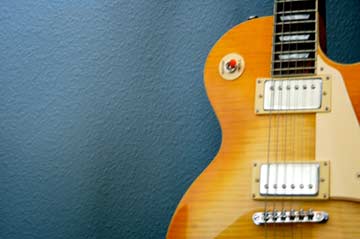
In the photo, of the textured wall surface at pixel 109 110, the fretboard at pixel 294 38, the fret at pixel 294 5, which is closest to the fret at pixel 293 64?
the fretboard at pixel 294 38

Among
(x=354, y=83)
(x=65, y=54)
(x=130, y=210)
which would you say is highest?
(x=65, y=54)

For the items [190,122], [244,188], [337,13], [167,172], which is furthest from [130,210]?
[337,13]

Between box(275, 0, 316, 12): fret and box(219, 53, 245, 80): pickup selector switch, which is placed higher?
box(275, 0, 316, 12): fret

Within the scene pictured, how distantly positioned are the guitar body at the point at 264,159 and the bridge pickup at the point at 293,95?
11mm

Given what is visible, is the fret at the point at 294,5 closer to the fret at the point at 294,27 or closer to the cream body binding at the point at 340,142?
the fret at the point at 294,27

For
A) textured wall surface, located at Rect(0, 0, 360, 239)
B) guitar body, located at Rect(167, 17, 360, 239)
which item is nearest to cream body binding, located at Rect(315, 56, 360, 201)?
guitar body, located at Rect(167, 17, 360, 239)

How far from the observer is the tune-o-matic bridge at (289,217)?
0.93 m

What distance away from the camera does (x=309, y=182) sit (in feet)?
3.16

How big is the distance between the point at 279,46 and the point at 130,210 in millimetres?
511

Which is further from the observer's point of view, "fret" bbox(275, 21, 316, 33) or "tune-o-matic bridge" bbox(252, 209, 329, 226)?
"fret" bbox(275, 21, 316, 33)

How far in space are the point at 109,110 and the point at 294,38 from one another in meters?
0.52

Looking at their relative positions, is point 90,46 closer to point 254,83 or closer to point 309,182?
point 254,83

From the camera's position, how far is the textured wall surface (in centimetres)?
132

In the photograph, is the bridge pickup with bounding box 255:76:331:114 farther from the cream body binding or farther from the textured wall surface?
the textured wall surface
